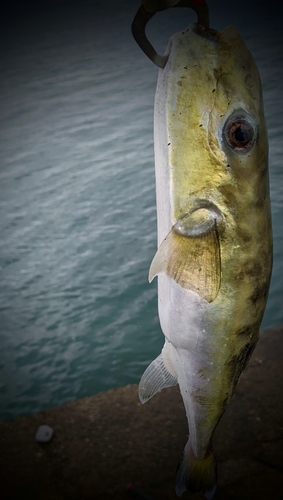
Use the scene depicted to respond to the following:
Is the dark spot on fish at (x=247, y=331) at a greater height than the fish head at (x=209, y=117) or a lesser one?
lesser

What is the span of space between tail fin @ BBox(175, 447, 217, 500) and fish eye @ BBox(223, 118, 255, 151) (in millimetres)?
1474

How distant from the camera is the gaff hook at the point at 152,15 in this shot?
1.33m

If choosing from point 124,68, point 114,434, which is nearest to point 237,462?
point 114,434

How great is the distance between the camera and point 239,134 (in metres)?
1.60

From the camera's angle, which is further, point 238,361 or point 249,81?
point 238,361

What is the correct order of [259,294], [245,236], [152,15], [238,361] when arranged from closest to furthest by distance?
[152,15]
[245,236]
[259,294]
[238,361]

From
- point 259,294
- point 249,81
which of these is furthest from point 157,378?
point 249,81

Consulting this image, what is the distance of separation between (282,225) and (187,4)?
4.36 m

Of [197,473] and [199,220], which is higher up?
[199,220]

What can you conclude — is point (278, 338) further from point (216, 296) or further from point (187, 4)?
point (187, 4)

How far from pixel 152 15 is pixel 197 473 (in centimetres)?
197

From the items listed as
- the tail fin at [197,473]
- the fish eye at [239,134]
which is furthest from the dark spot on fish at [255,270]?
the tail fin at [197,473]

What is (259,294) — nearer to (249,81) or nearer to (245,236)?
(245,236)

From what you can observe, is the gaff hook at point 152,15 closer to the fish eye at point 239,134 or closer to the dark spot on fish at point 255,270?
the fish eye at point 239,134
